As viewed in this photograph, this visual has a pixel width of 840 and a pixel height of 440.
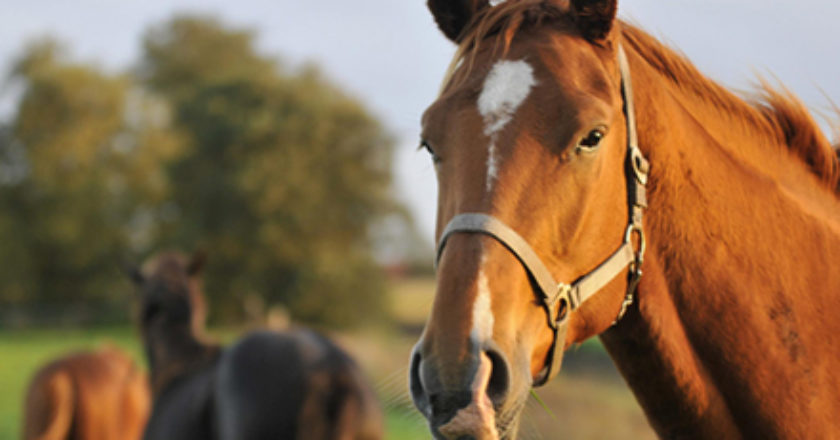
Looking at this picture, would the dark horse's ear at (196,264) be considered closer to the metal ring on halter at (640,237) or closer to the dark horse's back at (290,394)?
the dark horse's back at (290,394)

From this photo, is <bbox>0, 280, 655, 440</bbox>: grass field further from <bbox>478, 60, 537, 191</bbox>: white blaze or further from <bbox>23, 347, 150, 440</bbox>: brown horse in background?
<bbox>23, 347, 150, 440</bbox>: brown horse in background

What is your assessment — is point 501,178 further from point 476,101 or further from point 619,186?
point 619,186

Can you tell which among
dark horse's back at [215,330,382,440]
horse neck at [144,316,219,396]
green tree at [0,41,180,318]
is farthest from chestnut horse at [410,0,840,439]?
green tree at [0,41,180,318]

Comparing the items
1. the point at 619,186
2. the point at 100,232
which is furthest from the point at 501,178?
the point at 100,232

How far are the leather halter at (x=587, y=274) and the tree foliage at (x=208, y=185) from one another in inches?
1154

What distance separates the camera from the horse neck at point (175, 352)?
20.5ft

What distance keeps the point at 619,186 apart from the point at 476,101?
479mm

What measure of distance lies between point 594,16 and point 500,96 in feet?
1.32

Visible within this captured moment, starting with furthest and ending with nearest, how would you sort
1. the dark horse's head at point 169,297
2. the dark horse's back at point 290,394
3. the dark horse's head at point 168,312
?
1. the dark horse's head at point 169,297
2. the dark horse's head at point 168,312
3. the dark horse's back at point 290,394

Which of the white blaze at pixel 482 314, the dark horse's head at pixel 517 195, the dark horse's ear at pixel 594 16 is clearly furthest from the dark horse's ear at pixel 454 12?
the white blaze at pixel 482 314

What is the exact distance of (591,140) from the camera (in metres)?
2.00

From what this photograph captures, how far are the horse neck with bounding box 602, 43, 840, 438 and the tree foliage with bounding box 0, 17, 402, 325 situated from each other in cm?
2919

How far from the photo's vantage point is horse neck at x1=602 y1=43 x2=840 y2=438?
216 centimetres

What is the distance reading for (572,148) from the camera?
196cm
